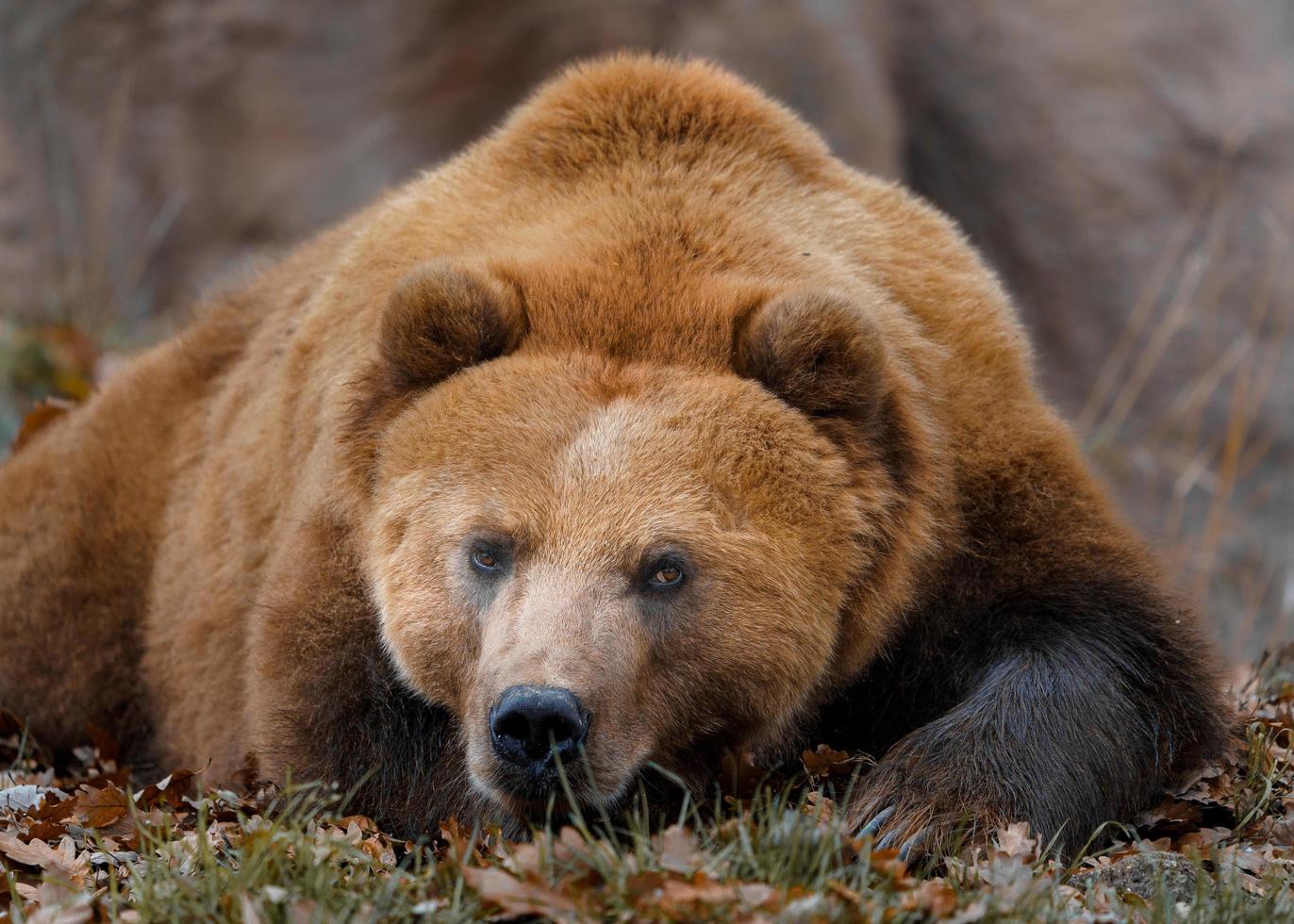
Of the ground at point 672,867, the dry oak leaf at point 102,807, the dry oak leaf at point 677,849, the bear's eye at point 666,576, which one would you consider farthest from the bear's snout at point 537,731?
the dry oak leaf at point 102,807

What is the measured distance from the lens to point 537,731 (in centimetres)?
394

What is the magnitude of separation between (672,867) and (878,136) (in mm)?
9954

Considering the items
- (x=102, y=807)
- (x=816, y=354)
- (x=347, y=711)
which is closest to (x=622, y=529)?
(x=816, y=354)

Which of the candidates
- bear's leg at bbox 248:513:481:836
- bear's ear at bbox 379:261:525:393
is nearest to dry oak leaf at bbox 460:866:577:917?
bear's leg at bbox 248:513:481:836

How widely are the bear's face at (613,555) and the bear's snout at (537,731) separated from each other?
1 centimetres

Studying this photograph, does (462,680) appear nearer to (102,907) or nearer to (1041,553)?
(102,907)

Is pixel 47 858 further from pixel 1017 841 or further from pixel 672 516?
pixel 1017 841

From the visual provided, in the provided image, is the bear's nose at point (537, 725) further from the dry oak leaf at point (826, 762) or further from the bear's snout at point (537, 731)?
the dry oak leaf at point (826, 762)

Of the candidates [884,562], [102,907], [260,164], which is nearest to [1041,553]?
[884,562]

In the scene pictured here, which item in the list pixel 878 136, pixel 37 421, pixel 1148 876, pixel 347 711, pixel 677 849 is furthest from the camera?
pixel 878 136

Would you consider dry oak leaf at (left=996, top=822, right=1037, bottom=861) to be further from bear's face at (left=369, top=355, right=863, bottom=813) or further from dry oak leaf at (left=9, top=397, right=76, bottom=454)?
dry oak leaf at (left=9, top=397, right=76, bottom=454)

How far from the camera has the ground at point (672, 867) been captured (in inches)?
138

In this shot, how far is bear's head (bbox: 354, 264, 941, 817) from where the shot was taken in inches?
162

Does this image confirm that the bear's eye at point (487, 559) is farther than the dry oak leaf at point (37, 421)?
No
